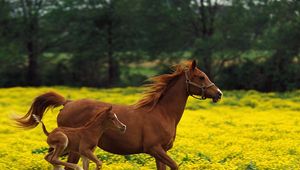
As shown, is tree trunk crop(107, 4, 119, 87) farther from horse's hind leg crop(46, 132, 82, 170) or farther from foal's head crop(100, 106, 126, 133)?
horse's hind leg crop(46, 132, 82, 170)

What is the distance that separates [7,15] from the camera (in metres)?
45.6

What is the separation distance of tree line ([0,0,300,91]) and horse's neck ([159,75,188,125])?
31.4m

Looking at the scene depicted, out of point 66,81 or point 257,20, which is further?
point 66,81

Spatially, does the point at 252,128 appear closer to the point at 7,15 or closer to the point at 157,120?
the point at 157,120

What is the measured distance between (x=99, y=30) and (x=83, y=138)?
37.7 metres

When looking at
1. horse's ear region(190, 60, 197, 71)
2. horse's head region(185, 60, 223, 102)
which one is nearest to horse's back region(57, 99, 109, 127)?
horse's head region(185, 60, 223, 102)

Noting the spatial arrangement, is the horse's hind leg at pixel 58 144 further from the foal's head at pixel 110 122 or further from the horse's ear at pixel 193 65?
the horse's ear at pixel 193 65

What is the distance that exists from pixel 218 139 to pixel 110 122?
29.2 ft

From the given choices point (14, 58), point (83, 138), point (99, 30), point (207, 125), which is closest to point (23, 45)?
point (14, 58)

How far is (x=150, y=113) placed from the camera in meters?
10.7

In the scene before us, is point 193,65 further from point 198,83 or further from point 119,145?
point 119,145

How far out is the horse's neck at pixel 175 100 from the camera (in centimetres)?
1092

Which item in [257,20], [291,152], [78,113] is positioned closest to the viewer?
[78,113]

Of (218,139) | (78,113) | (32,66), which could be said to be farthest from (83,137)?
(32,66)
